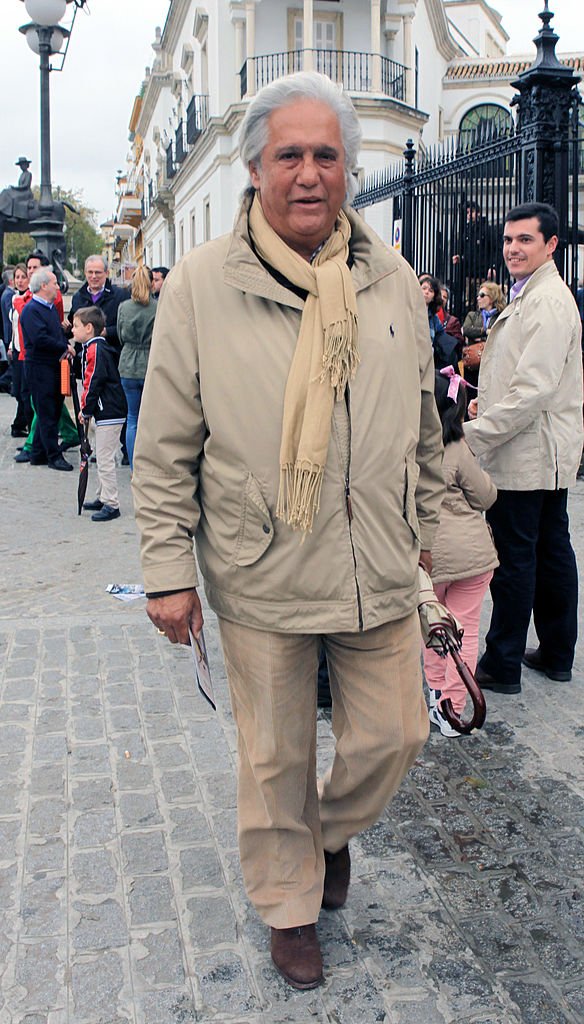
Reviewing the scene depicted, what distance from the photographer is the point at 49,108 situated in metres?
13.1

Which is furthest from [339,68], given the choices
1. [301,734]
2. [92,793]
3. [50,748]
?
[301,734]

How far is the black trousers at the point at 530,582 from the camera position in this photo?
4.58 meters

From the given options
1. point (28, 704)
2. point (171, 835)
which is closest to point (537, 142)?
point (28, 704)

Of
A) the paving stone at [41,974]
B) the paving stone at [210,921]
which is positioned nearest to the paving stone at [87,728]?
the paving stone at [210,921]

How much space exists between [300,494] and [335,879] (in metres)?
1.23

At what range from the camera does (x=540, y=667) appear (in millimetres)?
4988

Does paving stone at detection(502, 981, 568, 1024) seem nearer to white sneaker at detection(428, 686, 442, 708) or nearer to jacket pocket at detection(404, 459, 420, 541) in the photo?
jacket pocket at detection(404, 459, 420, 541)

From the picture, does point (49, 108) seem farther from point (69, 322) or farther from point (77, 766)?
point (77, 766)

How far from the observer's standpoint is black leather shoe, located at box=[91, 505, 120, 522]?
847 cm

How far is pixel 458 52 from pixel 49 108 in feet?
115

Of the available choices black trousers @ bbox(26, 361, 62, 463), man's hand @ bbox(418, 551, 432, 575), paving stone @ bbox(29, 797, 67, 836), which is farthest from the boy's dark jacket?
man's hand @ bbox(418, 551, 432, 575)

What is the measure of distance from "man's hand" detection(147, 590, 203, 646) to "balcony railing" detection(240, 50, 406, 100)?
3193 centimetres

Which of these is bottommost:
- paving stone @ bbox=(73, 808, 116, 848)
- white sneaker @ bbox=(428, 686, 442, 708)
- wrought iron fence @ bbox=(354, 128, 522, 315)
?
paving stone @ bbox=(73, 808, 116, 848)

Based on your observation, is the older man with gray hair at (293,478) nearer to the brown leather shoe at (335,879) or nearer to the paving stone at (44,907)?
the brown leather shoe at (335,879)
